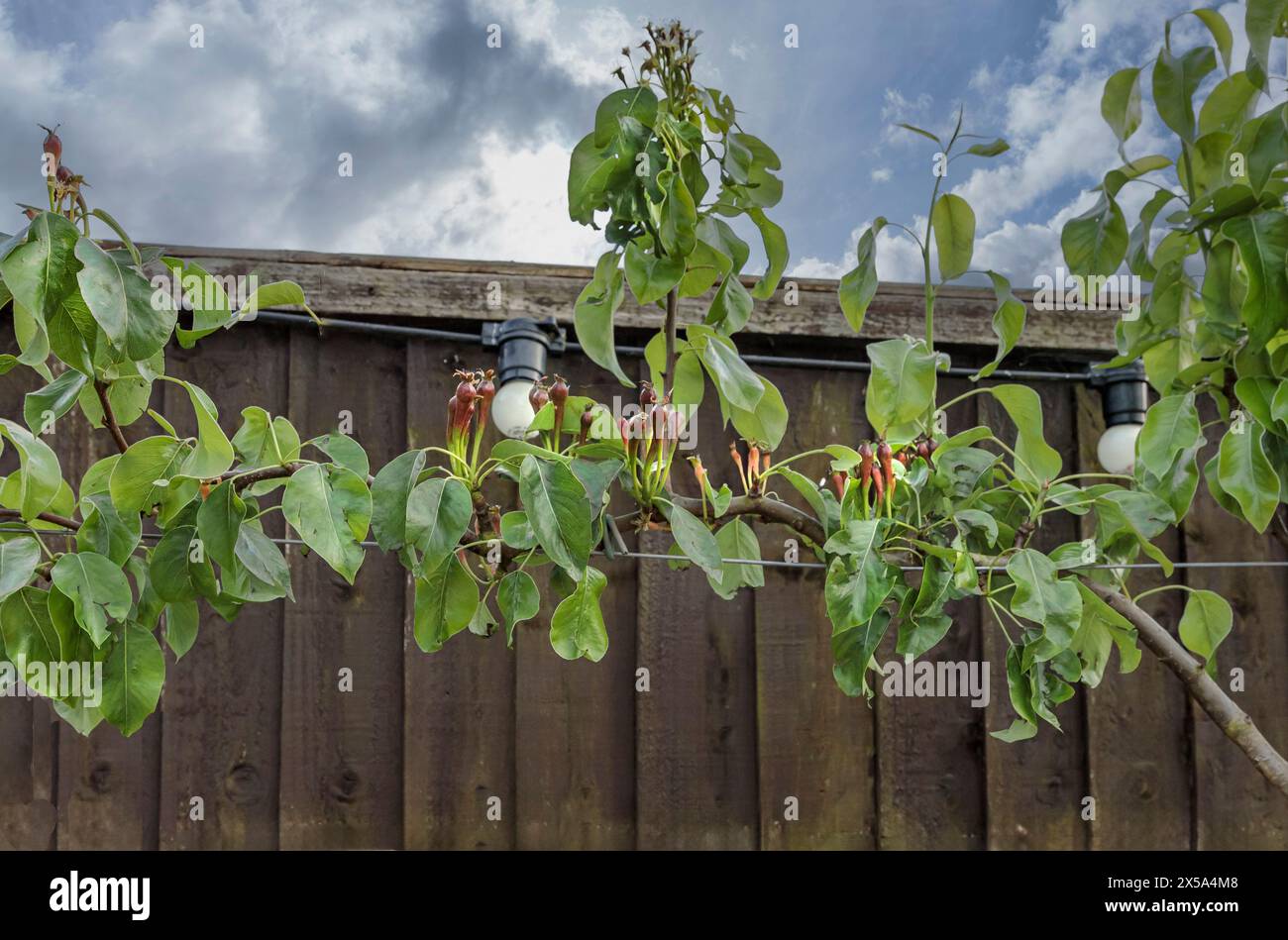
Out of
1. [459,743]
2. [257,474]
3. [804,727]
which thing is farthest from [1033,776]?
[257,474]

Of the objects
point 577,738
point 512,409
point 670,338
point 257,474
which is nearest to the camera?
point 257,474

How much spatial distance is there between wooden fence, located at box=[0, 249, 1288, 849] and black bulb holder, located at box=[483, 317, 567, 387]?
46 mm

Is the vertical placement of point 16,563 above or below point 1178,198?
below

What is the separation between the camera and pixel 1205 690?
3.49ft

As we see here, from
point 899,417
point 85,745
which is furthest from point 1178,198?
point 85,745

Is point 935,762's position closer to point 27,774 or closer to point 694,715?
point 694,715

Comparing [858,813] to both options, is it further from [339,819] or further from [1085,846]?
[339,819]

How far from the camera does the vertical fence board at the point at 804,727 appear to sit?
1.57 meters

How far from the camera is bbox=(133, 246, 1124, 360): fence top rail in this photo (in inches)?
62.2

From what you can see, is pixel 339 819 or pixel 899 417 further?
pixel 339 819

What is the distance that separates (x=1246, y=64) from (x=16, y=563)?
1.08 m

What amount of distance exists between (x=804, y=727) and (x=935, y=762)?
21 cm

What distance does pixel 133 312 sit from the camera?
72 centimetres

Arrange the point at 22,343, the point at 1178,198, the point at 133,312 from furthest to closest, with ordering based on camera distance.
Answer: the point at 1178,198
the point at 22,343
the point at 133,312
